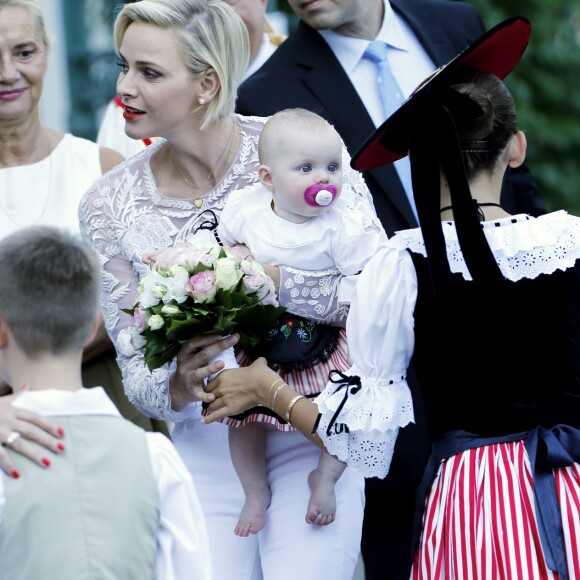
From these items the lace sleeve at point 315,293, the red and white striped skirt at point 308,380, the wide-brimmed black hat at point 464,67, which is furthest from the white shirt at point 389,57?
the wide-brimmed black hat at point 464,67

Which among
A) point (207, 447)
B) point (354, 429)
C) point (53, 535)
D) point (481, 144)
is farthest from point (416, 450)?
point (53, 535)

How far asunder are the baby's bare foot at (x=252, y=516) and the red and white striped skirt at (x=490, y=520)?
0.69 m

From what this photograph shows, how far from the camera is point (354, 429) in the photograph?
4.03m

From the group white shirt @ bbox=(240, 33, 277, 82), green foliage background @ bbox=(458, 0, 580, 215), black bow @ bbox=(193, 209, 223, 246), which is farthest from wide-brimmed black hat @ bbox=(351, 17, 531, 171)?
green foliage background @ bbox=(458, 0, 580, 215)

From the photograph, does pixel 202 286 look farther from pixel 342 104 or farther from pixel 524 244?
pixel 342 104

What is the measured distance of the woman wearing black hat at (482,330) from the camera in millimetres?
3836

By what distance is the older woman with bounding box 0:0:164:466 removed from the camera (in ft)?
18.5

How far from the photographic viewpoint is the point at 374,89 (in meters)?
5.98

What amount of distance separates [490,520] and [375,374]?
506mm

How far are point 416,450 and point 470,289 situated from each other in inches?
50.7

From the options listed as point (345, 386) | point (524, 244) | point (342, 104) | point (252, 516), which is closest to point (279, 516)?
point (252, 516)

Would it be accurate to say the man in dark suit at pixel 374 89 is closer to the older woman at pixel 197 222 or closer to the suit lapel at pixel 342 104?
the suit lapel at pixel 342 104

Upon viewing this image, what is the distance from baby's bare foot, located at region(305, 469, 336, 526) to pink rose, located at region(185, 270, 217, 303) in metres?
0.68

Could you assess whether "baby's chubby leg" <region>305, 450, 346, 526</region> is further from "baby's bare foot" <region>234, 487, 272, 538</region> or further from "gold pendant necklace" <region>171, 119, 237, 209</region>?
"gold pendant necklace" <region>171, 119, 237, 209</region>
